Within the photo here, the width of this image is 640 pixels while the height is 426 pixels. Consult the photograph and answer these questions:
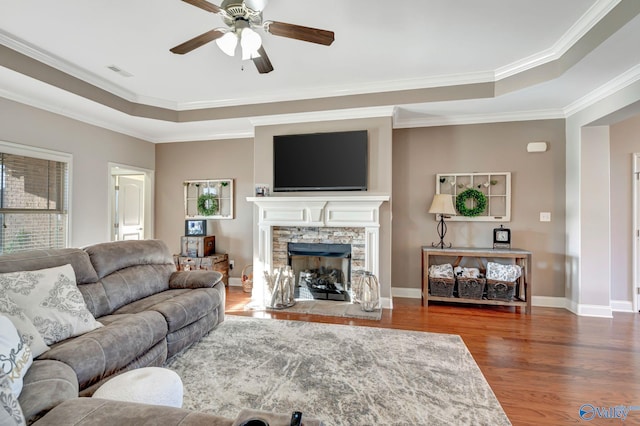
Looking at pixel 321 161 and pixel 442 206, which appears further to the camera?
pixel 321 161

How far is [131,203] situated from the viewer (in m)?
5.43

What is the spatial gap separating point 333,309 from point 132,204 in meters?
4.29

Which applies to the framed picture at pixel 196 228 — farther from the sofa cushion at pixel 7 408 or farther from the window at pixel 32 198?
the sofa cushion at pixel 7 408

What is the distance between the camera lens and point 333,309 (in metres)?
3.71

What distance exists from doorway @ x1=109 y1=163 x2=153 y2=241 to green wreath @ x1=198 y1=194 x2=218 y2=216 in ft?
3.39

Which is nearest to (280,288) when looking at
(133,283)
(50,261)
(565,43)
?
(133,283)

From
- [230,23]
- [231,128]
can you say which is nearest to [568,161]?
[230,23]

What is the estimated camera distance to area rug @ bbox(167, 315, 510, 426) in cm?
183

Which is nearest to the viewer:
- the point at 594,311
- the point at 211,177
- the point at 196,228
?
the point at 594,311

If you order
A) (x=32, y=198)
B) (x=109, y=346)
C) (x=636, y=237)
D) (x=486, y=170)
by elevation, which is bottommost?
(x=109, y=346)

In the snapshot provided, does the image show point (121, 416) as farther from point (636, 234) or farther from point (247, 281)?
point (636, 234)

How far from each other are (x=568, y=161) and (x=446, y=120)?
1.64m

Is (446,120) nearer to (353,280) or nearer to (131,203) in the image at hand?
(353,280)

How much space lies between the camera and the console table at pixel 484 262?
11.9ft
